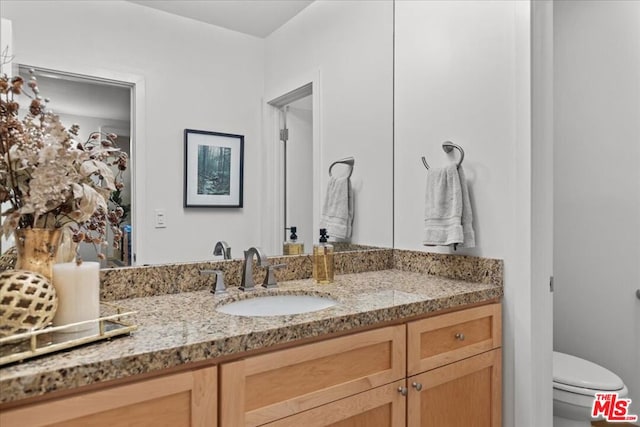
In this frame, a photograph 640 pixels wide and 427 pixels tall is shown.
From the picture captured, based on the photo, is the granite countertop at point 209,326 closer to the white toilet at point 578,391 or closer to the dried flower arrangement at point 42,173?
the dried flower arrangement at point 42,173

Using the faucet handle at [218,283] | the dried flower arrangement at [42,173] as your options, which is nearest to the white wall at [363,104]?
the faucet handle at [218,283]

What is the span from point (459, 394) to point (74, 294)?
1185 mm

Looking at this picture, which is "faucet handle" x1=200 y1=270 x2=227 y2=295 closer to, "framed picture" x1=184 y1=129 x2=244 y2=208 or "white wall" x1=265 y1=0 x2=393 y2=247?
"framed picture" x1=184 y1=129 x2=244 y2=208

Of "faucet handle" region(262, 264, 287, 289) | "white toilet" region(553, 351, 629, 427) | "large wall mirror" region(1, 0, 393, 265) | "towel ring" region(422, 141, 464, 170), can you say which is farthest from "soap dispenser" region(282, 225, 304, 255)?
"white toilet" region(553, 351, 629, 427)

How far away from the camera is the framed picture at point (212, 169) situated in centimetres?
141

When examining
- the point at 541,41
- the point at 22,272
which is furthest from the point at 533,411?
the point at 22,272

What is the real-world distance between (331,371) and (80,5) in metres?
1.28

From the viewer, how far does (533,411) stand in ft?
4.78

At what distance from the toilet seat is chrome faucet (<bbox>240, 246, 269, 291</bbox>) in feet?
4.49

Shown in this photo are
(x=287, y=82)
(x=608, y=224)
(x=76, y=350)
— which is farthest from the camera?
(x=608, y=224)

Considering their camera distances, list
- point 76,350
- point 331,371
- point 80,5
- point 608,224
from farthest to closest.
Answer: point 608,224 → point 80,5 → point 331,371 → point 76,350

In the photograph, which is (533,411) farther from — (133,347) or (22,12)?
(22,12)

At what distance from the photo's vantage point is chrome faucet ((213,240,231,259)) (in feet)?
4.79

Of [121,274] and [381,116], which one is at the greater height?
[381,116]
